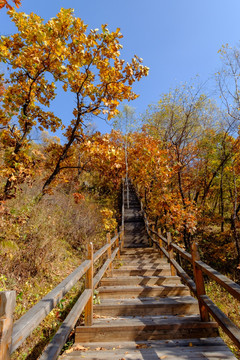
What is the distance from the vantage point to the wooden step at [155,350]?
2.71 meters

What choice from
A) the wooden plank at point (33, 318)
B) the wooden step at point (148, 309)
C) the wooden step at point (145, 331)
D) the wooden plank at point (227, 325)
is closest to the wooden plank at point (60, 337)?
the wooden plank at point (33, 318)

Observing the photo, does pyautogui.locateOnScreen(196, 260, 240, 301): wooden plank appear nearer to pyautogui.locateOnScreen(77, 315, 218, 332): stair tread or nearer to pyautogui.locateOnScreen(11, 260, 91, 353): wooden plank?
pyautogui.locateOnScreen(77, 315, 218, 332): stair tread

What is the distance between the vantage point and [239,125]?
1310cm

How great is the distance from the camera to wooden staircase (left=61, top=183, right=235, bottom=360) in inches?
111

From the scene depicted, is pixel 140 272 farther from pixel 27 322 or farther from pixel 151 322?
pixel 27 322

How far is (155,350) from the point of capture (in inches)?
113

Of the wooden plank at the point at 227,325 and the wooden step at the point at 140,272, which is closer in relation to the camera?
the wooden plank at the point at 227,325

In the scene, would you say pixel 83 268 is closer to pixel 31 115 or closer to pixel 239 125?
pixel 31 115

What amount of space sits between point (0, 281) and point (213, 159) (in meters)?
15.4

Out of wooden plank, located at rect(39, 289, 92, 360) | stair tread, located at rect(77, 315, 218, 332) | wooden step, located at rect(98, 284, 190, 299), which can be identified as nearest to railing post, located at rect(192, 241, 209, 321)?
stair tread, located at rect(77, 315, 218, 332)

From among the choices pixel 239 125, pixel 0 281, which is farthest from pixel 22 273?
pixel 239 125

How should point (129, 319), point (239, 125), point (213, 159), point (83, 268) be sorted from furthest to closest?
point (213, 159)
point (239, 125)
point (129, 319)
point (83, 268)

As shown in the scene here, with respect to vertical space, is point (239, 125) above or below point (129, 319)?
above

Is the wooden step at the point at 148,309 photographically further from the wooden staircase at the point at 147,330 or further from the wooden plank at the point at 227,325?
the wooden plank at the point at 227,325
